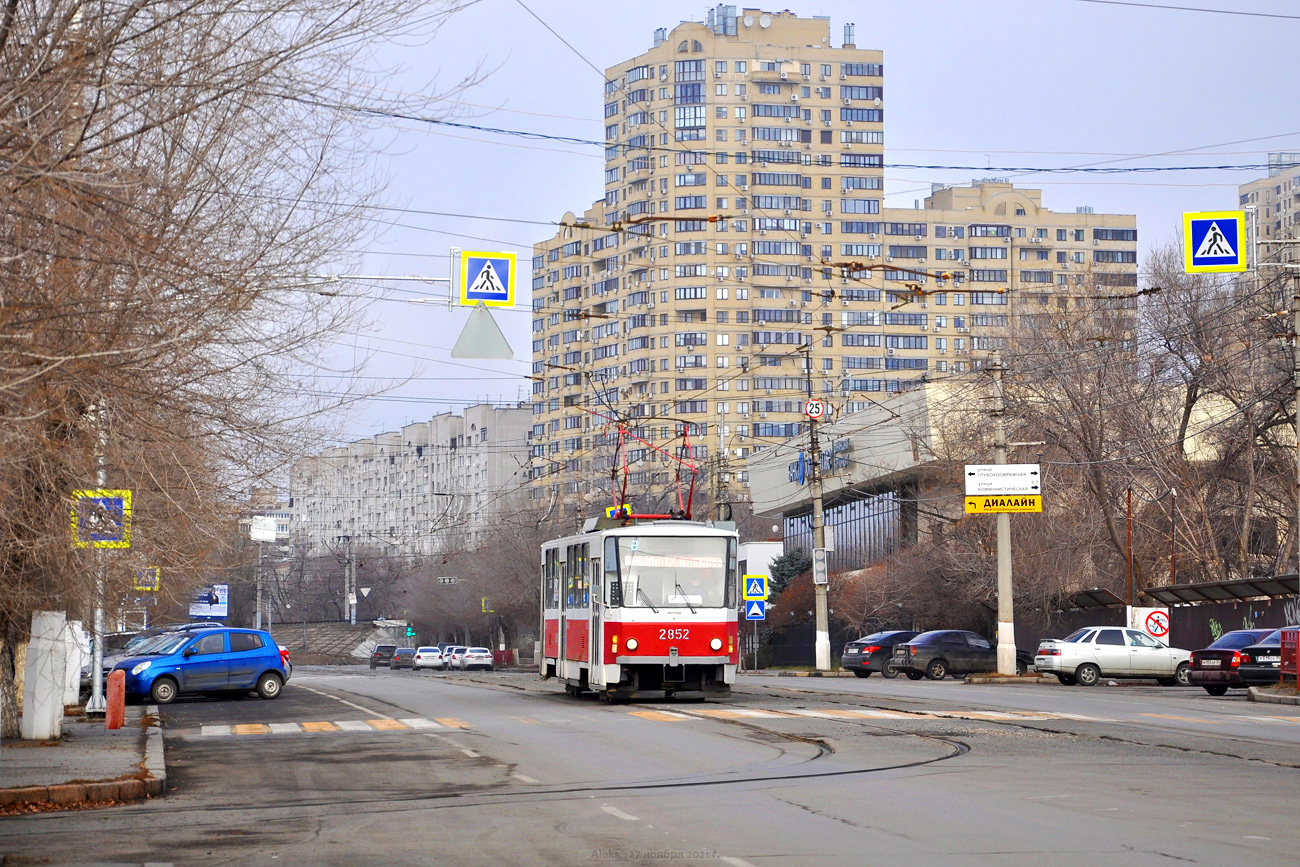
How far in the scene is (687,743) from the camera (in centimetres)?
1853

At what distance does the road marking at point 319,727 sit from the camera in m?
22.0

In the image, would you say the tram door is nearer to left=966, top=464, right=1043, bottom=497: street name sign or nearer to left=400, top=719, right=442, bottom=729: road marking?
left=400, top=719, right=442, bottom=729: road marking

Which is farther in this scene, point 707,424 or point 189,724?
point 707,424

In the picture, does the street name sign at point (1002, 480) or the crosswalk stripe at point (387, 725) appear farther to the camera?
the street name sign at point (1002, 480)

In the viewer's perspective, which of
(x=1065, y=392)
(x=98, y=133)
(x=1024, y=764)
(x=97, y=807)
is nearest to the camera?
(x=98, y=133)

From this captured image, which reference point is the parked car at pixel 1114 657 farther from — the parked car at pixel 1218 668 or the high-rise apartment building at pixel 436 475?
the high-rise apartment building at pixel 436 475

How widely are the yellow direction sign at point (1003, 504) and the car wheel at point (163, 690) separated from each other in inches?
838

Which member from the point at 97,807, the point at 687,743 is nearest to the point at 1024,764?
the point at 687,743

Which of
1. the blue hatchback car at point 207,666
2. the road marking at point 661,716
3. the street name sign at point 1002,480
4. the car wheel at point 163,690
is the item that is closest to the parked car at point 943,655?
the street name sign at point 1002,480

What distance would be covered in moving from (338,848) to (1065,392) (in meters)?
43.8

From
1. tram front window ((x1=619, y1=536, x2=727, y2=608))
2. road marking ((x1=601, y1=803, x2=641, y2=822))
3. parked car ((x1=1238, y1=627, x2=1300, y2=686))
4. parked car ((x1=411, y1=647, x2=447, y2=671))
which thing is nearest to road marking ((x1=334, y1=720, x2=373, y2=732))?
tram front window ((x1=619, y1=536, x2=727, y2=608))

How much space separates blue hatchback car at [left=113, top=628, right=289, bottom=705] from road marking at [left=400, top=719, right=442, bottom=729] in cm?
928

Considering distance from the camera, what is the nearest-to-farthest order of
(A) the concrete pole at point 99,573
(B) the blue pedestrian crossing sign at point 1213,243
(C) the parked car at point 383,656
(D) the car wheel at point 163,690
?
(A) the concrete pole at point 99,573 < (B) the blue pedestrian crossing sign at point 1213,243 < (D) the car wheel at point 163,690 < (C) the parked car at point 383,656

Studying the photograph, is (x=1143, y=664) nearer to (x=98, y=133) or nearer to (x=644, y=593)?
(x=644, y=593)
